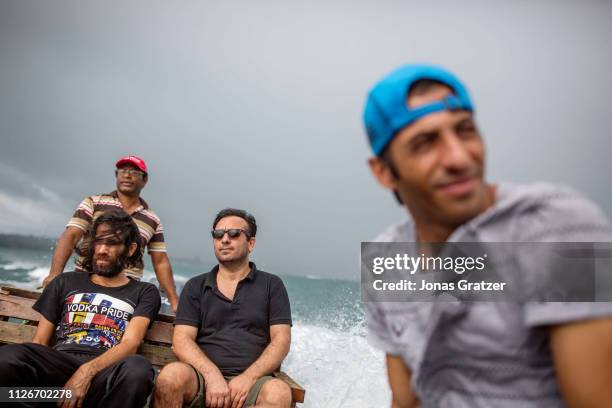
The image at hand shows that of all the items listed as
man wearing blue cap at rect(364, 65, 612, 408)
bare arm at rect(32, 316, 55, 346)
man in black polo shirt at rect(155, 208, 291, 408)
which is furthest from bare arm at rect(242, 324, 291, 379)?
man wearing blue cap at rect(364, 65, 612, 408)

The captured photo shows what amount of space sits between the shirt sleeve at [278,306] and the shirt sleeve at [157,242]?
5.76 ft

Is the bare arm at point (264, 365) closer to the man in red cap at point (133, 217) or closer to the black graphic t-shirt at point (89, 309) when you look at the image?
the black graphic t-shirt at point (89, 309)

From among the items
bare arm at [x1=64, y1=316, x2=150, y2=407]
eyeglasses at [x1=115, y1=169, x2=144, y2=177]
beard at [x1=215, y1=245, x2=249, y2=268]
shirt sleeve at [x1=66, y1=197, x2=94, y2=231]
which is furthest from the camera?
eyeglasses at [x1=115, y1=169, x2=144, y2=177]

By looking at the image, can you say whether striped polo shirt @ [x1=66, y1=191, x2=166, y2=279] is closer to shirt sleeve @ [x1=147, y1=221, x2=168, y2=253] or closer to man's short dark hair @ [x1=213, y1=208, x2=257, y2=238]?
shirt sleeve @ [x1=147, y1=221, x2=168, y2=253]

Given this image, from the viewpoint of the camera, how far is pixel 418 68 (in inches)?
45.7

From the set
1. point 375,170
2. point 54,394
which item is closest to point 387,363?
point 375,170

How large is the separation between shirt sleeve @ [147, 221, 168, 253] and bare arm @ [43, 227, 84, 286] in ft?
2.51

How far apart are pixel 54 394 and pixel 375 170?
9.57ft

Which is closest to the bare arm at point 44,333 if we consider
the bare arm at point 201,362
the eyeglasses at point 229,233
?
the bare arm at point 201,362

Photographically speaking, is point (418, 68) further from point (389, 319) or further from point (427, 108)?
point (389, 319)

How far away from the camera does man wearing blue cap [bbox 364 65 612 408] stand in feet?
2.84

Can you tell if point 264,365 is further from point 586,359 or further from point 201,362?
point 586,359

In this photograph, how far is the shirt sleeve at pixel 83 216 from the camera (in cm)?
461

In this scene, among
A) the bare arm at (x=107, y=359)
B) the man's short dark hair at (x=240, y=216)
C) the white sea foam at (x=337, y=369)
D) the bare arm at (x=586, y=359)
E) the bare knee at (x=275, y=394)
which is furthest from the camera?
the white sea foam at (x=337, y=369)
